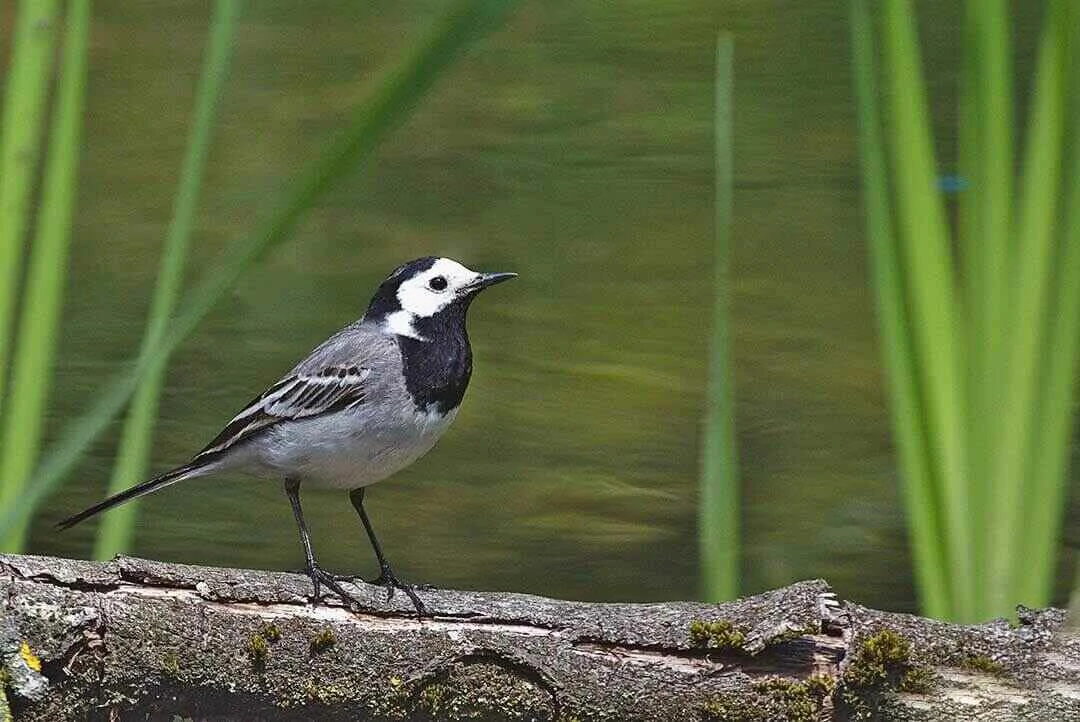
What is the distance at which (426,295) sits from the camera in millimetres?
4973

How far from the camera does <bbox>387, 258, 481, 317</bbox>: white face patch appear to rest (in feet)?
16.2

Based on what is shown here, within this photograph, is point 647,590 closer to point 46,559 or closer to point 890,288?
point 890,288

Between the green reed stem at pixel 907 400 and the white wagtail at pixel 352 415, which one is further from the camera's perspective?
the white wagtail at pixel 352 415

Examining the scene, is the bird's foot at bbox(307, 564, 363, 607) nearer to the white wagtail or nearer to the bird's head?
the white wagtail

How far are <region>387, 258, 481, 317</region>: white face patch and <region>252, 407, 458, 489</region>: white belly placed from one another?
0.45m

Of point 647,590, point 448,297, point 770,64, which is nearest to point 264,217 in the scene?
point 448,297

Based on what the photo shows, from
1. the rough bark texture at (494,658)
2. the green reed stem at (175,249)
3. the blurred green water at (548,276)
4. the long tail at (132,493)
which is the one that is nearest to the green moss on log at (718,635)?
the rough bark texture at (494,658)

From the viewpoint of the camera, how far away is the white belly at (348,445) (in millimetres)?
4523

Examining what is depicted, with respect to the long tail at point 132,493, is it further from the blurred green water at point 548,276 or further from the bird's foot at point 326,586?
the blurred green water at point 548,276

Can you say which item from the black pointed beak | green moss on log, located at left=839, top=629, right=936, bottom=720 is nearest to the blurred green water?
the black pointed beak

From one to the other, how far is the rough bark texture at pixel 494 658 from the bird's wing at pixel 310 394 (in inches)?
40.9

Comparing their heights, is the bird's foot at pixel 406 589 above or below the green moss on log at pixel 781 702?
above

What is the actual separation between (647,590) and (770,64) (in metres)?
6.37

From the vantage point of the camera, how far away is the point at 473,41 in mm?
1556
